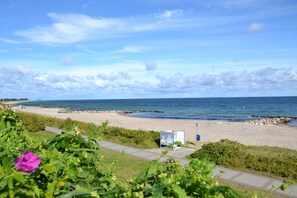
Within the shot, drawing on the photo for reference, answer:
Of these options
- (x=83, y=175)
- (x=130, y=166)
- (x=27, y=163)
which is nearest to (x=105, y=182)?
(x=83, y=175)

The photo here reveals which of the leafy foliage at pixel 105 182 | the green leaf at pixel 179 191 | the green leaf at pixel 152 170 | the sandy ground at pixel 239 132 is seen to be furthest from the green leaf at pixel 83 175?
the sandy ground at pixel 239 132

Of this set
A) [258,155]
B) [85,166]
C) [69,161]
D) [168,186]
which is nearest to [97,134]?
[85,166]

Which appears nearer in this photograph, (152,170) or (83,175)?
(152,170)

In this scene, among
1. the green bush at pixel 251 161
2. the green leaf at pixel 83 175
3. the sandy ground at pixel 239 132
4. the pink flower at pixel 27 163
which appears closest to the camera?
the pink flower at pixel 27 163

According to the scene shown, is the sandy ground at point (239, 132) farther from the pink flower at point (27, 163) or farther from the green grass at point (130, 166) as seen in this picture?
the pink flower at point (27, 163)

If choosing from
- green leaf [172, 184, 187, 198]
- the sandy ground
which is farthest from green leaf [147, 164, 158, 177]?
the sandy ground

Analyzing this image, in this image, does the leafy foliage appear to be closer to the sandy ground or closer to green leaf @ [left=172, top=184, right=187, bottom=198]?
green leaf @ [left=172, top=184, right=187, bottom=198]

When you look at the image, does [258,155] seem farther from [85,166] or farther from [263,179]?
[85,166]

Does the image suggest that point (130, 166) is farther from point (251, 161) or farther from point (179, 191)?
point (179, 191)

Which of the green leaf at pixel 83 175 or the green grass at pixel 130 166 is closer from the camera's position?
the green leaf at pixel 83 175

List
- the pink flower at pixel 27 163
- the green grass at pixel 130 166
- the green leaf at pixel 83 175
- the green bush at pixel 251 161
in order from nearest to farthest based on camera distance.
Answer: the pink flower at pixel 27 163
the green leaf at pixel 83 175
the green grass at pixel 130 166
the green bush at pixel 251 161

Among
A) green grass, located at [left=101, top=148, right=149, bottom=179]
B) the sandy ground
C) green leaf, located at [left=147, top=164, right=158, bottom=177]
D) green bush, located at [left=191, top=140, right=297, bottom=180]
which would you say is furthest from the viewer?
the sandy ground

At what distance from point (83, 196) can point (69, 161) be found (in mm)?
443

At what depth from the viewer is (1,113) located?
12.0 ft
